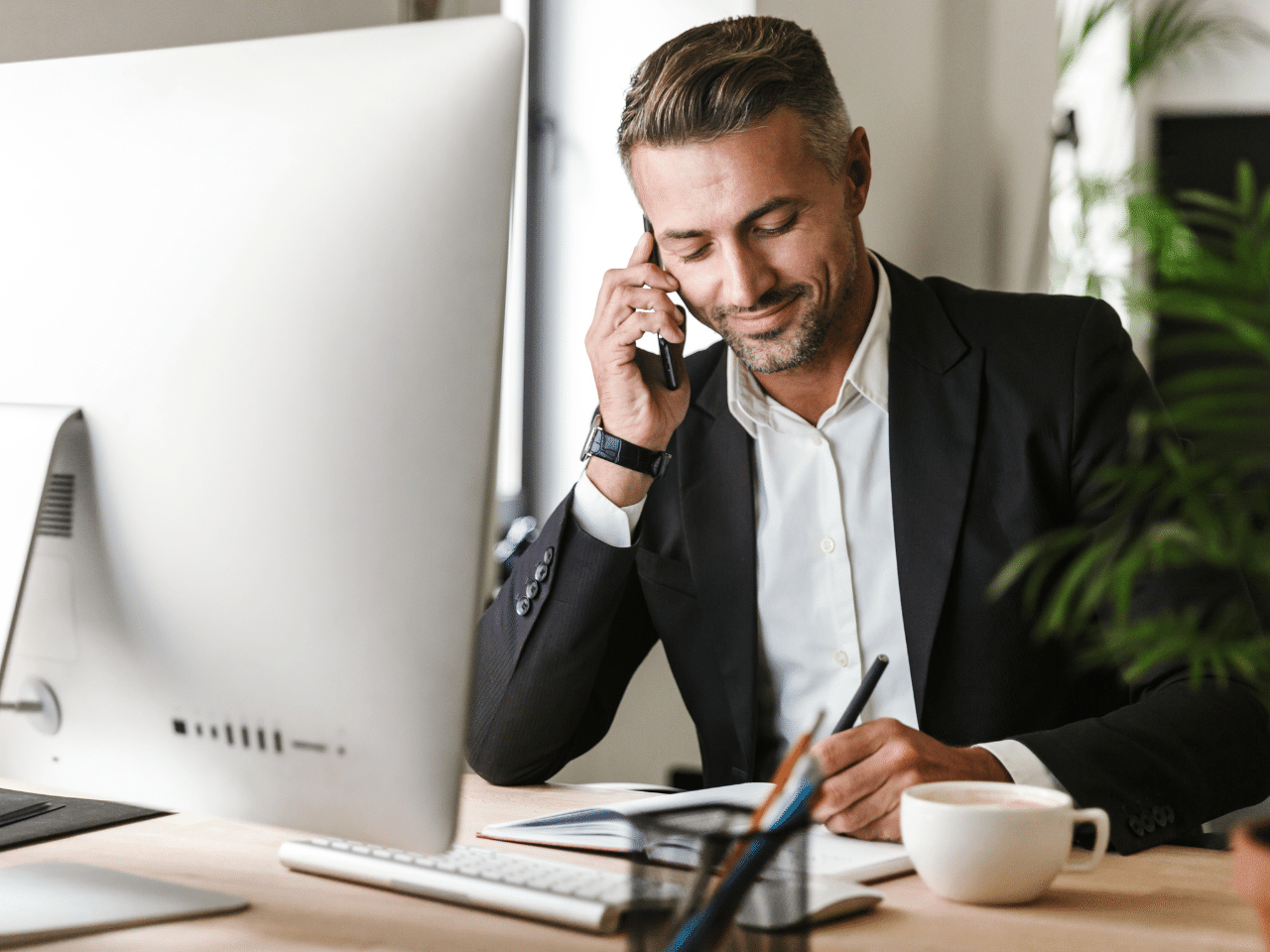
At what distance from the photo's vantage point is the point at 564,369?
2.45 m

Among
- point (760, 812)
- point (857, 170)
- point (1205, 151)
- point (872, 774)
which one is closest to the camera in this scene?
point (760, 812)

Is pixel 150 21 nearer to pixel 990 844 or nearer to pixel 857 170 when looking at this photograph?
pixel 857 170

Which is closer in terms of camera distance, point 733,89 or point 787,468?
point 733,89

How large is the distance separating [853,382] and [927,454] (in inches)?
5.5

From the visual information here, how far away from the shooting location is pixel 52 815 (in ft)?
3.18

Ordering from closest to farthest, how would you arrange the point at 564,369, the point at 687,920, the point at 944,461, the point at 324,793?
1. the point at 687,920
2. the point at 324,793
3. the point at 944,461
4. the point at 564,369

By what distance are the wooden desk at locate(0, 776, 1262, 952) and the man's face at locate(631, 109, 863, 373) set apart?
70cm

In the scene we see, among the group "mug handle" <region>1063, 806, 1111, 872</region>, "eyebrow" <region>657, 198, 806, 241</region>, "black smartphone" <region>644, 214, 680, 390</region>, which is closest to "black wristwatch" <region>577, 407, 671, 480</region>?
"black smartphone" <region>644, 214, 680, 390</region>

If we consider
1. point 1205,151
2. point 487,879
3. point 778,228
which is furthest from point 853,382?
point 1205,151

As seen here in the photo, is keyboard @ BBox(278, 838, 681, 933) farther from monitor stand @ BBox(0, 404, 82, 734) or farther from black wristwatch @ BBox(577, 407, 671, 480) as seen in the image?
black wristwatch @ BBox(577, 407, 671, 480)

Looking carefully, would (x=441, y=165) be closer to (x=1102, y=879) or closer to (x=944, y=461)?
(x=1102, y=879)

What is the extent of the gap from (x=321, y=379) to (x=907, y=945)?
460mm

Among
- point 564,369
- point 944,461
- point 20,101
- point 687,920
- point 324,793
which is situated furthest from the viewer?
point 564,369

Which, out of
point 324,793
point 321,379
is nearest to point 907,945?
point 324,793
